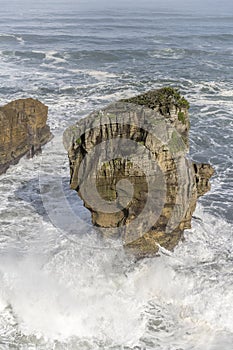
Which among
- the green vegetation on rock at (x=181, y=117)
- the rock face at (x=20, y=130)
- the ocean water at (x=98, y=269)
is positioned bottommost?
the ocean water at (x=98, y=269)

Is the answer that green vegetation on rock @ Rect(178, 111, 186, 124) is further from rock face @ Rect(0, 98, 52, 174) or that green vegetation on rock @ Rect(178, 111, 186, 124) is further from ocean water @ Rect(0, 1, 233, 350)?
rock face @ Rect(0, 98, 52, 174)

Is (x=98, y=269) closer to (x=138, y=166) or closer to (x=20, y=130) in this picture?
(x=138, y=166)

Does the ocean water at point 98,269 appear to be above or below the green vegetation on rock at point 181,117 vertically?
below

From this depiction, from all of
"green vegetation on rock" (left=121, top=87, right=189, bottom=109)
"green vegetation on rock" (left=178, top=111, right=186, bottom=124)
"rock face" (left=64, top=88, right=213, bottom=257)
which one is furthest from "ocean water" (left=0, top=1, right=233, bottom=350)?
"green vegetation on rock" (left=121, top=87, right=189, bottom=109)

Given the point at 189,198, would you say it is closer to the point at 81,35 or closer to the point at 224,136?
the point at 224,136

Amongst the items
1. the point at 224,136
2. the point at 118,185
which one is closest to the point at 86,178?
the point at 118,185

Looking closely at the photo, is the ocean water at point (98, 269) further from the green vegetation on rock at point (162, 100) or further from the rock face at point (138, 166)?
the green vegetation on rock at point (162, 100)

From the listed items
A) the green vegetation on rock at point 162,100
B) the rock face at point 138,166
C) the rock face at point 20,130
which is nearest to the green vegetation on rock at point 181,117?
the rock face at point 138,166
